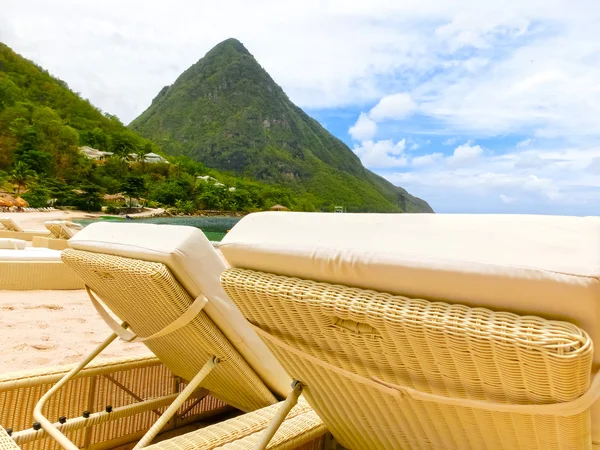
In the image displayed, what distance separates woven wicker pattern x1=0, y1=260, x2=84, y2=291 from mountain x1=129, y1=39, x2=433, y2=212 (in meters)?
62.6

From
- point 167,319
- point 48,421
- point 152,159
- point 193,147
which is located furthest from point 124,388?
point 193,147

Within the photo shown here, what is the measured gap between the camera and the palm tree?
36.5m

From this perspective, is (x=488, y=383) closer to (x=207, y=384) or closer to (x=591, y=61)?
(x=207, y=384)

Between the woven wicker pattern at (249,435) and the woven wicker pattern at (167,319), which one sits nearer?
the woven wicker pattern at (249,435)

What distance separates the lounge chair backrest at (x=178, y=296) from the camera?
1.16 m

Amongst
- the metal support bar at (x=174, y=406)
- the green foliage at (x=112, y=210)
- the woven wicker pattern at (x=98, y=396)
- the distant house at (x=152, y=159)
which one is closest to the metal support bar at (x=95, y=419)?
the woven wicker pattern at (x=98, y=396)

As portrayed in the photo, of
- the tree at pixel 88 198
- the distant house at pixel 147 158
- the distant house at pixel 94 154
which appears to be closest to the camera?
the tree at pixel 88 198

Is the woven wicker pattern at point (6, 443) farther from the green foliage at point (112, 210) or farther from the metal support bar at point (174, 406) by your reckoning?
the green foliage at point (112, 210)

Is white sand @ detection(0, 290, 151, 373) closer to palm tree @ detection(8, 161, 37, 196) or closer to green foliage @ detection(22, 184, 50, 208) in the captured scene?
green foliage @ detection(22, 184, 50, 208)

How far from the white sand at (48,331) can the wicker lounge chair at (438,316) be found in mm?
1542

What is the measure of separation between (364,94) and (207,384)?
81.5 metres

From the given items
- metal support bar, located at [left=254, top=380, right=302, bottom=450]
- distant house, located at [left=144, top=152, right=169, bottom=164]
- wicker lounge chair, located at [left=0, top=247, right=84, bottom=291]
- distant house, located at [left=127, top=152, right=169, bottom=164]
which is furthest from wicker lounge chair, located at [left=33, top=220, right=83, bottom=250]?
distant house, located at [left=144, top=152, right=169, bottom=164]

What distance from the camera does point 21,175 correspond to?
36688 mm

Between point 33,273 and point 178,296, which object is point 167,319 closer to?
point 178,296
